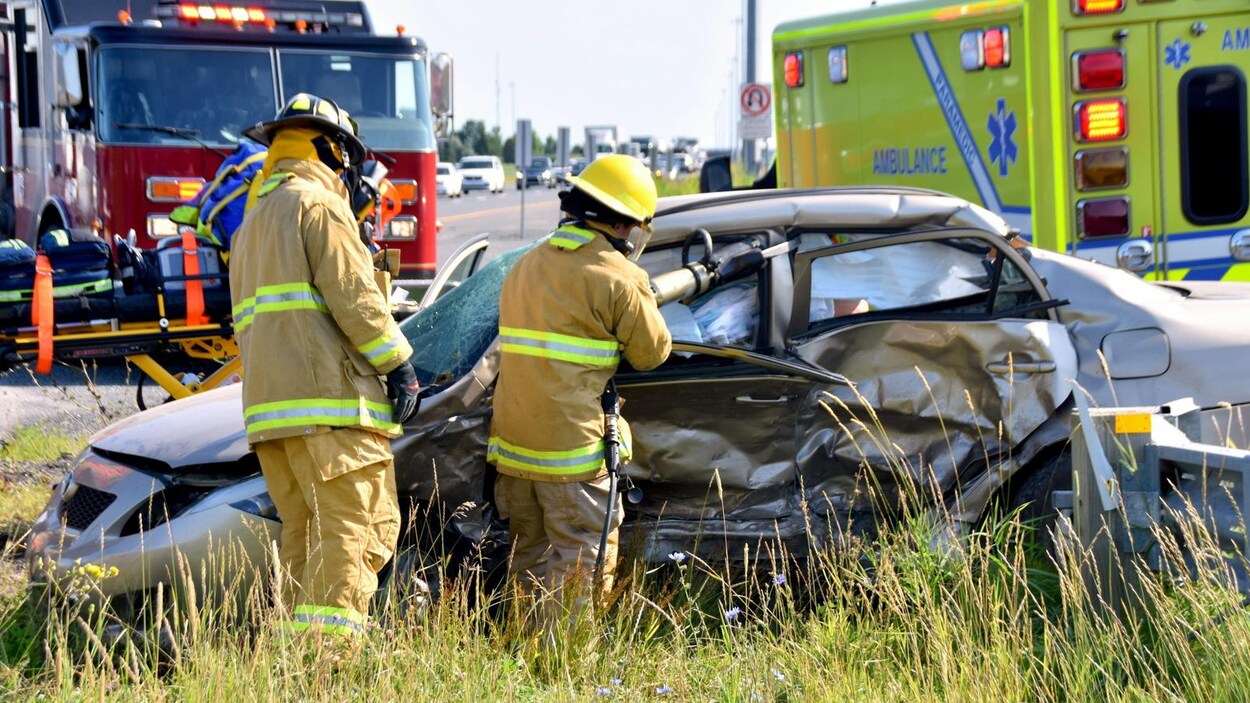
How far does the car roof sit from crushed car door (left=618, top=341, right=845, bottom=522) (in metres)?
0.50

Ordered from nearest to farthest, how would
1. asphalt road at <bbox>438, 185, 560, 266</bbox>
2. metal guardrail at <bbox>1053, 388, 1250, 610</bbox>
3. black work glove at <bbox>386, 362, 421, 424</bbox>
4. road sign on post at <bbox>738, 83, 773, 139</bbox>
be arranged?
1. metal guardrail at <bbox>1053, 388, 1250, 610</bbox>
2. black work glove at <bbox>386, 362, 421, 424</bbox>
3. road sign on post at <bbox>738, 83, 773, 139</bbox>
4. asphalt road at <bbox>438, 185, 560, 266</bbox>

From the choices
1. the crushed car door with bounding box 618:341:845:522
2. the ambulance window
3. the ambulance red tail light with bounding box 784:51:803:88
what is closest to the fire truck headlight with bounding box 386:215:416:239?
the ambulance red tail light with bounding box 784:51:803:88

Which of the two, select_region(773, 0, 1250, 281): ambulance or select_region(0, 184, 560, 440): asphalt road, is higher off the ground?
select_region(773, 0, 1250, 281): ambulance

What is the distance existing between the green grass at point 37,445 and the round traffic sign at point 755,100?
14.2 meters

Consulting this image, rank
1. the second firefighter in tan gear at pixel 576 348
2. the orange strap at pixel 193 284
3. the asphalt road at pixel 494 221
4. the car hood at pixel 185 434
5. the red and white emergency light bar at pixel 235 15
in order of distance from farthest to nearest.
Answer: the asphalt road at pixel 494 221 < the red and white emergency light bar at pixel 235 15 < the orange strap at pixel 193 284 < the car hood at pixel 185 434 < the second firefighter in tan gear at pixel 576 348

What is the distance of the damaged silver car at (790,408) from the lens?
4695 millimetres

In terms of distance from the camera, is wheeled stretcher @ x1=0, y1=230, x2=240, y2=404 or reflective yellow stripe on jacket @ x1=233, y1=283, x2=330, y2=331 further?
wheeled stretcher @ x1=0, y1=230, x2=240, y2=404

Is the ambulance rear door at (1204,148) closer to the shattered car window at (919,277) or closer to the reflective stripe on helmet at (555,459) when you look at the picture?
the shattered car window at (919,277)

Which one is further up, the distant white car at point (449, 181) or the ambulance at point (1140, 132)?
the distant white car at point (449, 181)

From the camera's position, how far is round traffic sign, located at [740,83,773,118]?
20891mm

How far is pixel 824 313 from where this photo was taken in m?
5.02

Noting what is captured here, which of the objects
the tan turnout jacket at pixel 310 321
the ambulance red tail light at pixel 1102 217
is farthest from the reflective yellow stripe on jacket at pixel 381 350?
the ambulance red tail light at pixel 1102 217

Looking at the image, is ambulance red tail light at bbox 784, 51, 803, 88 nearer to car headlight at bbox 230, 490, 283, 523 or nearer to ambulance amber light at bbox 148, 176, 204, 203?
ambulance amber light at bbox 148, 176, 204, 203

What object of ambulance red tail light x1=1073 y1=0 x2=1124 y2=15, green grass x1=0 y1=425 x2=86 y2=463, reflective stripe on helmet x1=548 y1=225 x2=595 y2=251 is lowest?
green grass x1=0 y1=425 x2=86 y2=463
